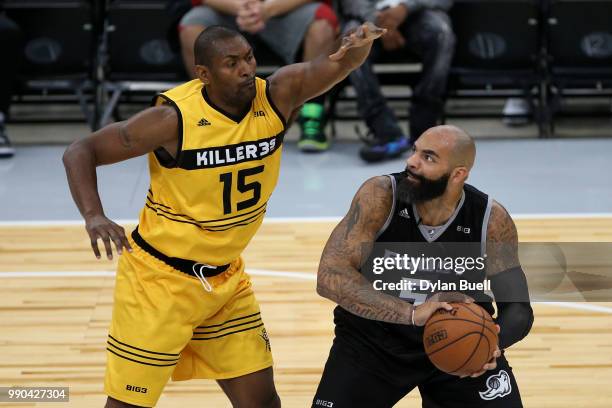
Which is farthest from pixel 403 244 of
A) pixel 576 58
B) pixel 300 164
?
pixel 576 58

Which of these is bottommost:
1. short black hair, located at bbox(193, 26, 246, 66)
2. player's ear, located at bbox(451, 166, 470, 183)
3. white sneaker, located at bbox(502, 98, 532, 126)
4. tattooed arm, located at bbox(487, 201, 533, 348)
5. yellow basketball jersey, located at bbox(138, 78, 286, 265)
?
white sneaker, located at bbox(502, 98, 532, 126)

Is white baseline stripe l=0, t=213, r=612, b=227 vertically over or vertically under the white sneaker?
over

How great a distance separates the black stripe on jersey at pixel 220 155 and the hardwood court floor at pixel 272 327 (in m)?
1.56

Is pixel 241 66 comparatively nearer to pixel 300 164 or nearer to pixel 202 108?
pixel 202 108

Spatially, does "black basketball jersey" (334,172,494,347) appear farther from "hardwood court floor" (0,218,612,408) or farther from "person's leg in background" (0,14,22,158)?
"person's leg in background" (0,14,22,158)

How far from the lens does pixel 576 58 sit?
384 inches

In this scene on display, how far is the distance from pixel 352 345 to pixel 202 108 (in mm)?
1153

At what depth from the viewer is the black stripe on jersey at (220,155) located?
4.32 m

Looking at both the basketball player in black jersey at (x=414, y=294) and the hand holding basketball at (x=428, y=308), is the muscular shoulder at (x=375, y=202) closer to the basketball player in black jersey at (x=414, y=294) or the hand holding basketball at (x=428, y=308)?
the basketball player in black jersey at (x=414, y=294)

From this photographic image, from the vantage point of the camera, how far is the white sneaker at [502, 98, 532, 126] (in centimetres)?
1029

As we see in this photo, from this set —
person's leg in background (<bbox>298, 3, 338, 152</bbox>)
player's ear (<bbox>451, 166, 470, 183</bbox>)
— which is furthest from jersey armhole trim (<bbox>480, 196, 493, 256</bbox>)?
person's leg in background (<bbox>298, 3, 338, 152</bbox>)

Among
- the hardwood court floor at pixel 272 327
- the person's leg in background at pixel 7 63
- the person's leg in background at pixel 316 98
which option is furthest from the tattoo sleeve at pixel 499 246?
the person's leg in background at pixel 7 63

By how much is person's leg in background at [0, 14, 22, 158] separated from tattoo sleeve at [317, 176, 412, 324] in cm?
548

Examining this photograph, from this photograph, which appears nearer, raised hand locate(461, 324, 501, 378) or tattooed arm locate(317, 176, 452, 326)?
raised hand locate(461, 324, 501, 378)
